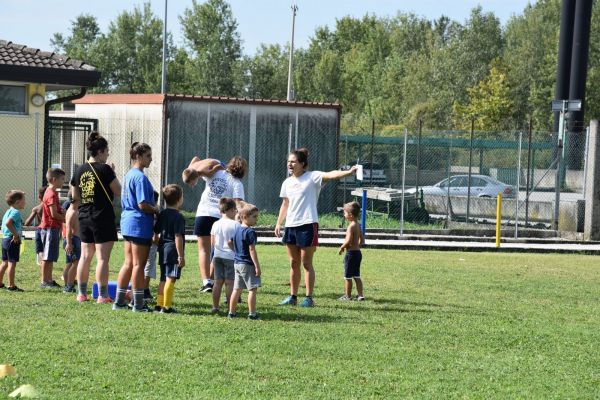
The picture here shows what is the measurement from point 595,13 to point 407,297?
202 ft

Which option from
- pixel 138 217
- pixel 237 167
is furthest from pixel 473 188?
pixel 138 217

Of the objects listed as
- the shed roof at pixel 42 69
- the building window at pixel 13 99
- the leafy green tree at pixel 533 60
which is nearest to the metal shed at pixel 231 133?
the shed roof at pixel 42 69

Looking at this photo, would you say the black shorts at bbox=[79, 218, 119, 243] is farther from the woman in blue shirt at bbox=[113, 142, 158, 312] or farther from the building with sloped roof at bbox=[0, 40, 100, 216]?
the building with sloped roof at bbox=[0, 40, 100, 216]

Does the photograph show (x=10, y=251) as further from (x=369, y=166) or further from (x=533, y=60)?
(x=533, y=60)

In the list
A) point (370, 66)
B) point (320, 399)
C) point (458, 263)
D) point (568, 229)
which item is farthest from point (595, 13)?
point (320, 399)

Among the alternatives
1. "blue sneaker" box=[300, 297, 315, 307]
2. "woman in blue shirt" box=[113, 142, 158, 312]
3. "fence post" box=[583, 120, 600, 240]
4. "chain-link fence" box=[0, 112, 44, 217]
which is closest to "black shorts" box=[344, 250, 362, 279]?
"blue sneaker" box=[300, 297, 315, 307]

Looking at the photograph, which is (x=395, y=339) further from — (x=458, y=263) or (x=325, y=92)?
(x=325, y=92)

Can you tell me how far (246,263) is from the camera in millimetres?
11117

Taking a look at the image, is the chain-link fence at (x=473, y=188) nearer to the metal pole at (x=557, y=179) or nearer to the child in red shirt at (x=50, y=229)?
the metal pole at (x=557, y=179)

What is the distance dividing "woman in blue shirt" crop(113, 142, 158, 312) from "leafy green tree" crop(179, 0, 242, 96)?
5192cm

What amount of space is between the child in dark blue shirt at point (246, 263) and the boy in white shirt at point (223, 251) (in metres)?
0.12

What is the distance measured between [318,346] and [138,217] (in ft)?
8.56

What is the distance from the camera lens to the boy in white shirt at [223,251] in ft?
37.3

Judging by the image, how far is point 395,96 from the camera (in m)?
74.2
